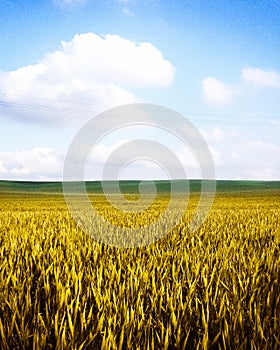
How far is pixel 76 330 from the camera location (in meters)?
2.61

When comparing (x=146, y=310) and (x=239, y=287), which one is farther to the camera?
(x=239, y=287)

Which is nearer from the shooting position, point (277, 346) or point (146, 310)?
point (277, 346)

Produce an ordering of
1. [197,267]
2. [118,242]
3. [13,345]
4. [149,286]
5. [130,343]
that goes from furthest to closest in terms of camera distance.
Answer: [118,242], [197,267], [149,286], [13,345], [130,343]

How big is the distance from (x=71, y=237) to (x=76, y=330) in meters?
4.69

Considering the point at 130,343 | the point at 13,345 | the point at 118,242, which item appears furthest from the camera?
the point at 118,242

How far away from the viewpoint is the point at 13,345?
2.47 metres

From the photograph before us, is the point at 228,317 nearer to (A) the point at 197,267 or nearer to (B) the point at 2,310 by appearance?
(A) the point at 197,267

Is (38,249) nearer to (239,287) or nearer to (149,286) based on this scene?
(149,286)

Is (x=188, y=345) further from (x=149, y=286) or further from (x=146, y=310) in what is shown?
(x=149, y=286)

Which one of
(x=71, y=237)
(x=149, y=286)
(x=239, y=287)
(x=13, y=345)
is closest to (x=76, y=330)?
(x=13, y=345)

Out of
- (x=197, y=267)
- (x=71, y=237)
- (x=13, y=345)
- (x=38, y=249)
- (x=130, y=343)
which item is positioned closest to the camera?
(x=130, y=343)

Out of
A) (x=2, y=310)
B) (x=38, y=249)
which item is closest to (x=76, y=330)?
(x=2, y=310)

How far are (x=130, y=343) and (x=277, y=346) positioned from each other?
861mm

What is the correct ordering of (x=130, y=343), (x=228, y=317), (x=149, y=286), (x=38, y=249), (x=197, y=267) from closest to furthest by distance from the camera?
(x=130, y=343) < (x=228, y=317) < (x=149, y=286) < (x=197, y=267) < (x=38, y=249)
